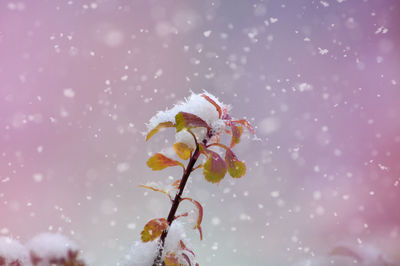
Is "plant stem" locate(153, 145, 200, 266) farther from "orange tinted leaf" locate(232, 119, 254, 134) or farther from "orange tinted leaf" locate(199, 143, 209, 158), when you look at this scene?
"orange tinted leaf" locate(232, 119, 254, 134)

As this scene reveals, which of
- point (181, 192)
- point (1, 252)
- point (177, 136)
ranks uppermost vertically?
point (177, 136)

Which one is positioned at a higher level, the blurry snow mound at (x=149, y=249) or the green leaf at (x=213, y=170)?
the green leaf at (x=213, y=170)

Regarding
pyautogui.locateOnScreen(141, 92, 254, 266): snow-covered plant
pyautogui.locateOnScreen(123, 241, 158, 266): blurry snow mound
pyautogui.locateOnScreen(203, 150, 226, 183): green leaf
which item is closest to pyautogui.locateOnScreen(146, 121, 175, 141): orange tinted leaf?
pyautogui.locateOnScreen(141, 92, 254, 266): snow-covered plant

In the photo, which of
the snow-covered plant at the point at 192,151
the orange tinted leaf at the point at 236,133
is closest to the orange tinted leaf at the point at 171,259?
the snow-covered plant at the point at 192,151

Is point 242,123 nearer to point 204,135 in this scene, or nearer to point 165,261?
point 204,135

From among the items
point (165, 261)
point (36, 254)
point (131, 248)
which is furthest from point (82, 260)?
point (165, 261)

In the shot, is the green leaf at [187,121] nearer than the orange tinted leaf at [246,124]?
Yes

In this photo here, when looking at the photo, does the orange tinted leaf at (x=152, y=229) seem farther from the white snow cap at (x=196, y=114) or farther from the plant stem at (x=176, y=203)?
the white snow cap at (x=196, y=114)
